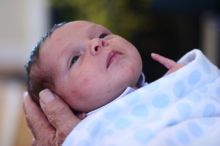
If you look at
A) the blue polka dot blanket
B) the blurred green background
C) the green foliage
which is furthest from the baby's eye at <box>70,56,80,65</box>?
the green foliage

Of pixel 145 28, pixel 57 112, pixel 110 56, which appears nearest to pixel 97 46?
pixel 110 56

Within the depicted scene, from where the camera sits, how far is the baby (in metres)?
0.91

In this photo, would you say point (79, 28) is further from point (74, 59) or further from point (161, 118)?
point (161, 118)

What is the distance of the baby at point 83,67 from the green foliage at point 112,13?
1.39 m

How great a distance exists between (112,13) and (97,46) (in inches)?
59.7

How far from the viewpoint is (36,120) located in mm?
970

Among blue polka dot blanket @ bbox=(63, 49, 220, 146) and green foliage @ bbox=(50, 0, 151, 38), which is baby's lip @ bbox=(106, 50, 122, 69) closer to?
blue polka dot blanket @ bbox=(63, 49, 220, 146)

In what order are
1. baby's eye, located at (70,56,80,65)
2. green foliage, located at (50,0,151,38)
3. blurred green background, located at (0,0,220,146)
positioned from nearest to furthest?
baby's eye, located at (70,56,80,65), blurred green background, located at (0,0,220,146), green foliage, located at (50,0,151,38)

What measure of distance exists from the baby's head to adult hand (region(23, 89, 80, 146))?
0.03m

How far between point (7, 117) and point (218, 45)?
1312 mm

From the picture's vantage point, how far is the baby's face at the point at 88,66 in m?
0.90

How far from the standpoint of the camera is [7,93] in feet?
6.42

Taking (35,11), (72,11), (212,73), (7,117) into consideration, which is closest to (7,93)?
(7,117)

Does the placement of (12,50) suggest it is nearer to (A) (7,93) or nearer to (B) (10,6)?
(B) (10,6)
